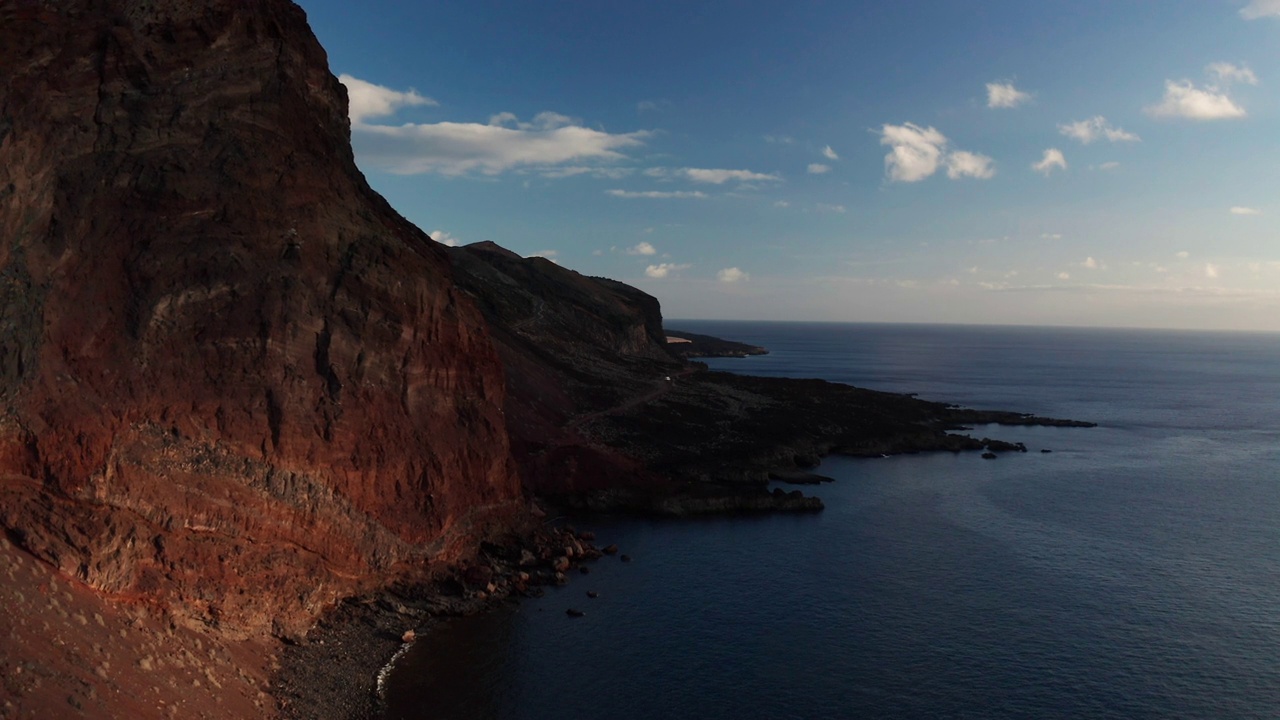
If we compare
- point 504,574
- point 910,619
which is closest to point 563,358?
point 504,574

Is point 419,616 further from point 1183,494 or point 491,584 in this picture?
point 1183,494

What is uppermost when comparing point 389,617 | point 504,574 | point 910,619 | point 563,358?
point 563,358

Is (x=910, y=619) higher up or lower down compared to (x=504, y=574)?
lower down

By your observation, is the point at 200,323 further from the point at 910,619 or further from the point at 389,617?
the point at 910,619

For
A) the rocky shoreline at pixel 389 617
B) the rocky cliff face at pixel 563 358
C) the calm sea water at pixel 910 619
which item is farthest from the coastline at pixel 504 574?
the rocky cliff face at pixel 563 358

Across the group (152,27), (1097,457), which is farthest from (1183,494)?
(152,27)
